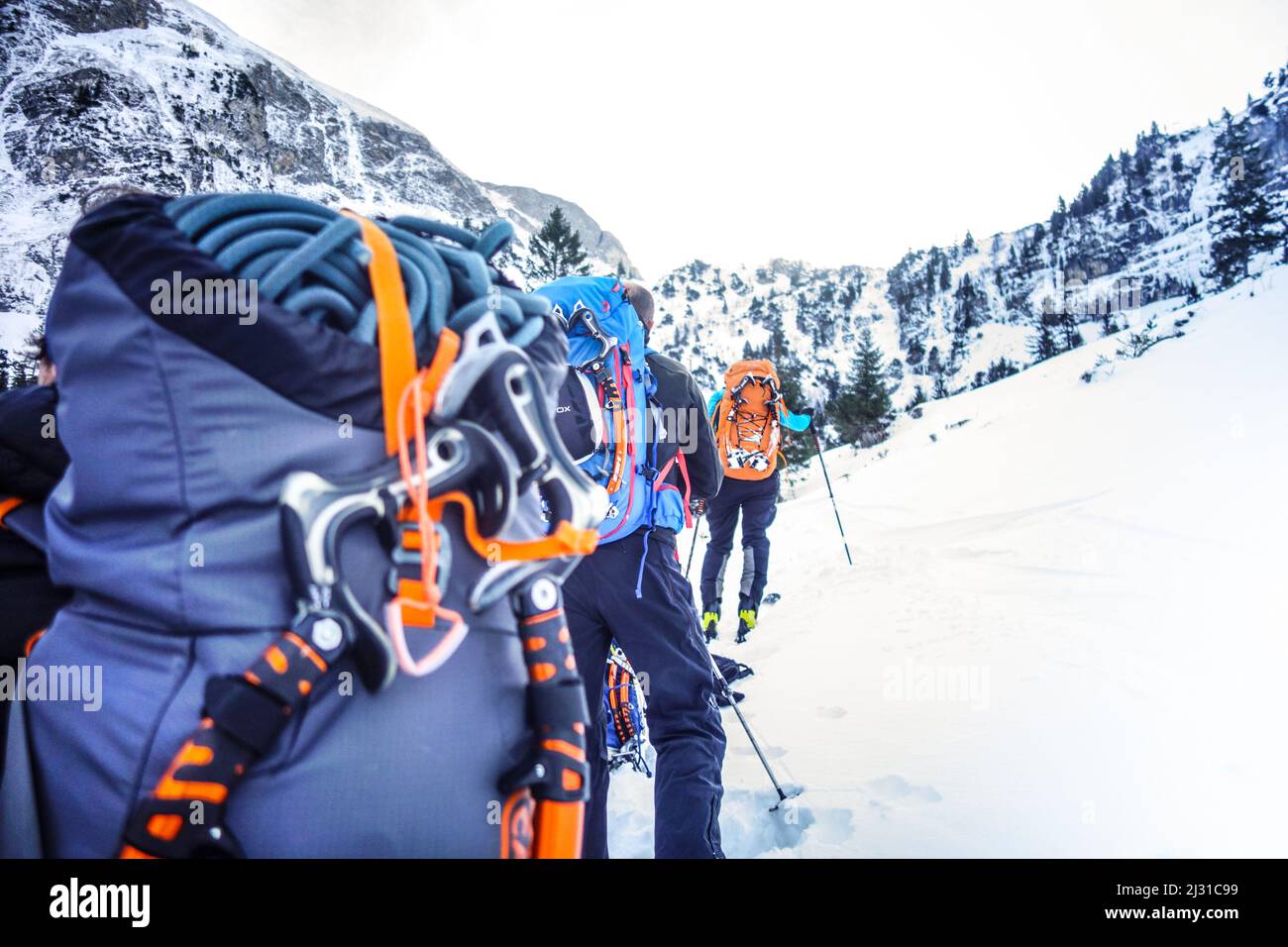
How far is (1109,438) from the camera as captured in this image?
727 centimetres

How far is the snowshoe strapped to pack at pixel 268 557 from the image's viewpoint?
78 cm

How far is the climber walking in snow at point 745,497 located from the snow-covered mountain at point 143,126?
27.3 metres

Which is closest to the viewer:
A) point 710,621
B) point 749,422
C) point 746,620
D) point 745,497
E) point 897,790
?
point 897,790

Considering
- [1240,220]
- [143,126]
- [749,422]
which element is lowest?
[749,422]

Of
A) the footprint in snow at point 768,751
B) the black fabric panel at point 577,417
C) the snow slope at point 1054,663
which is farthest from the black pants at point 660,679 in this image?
the footprint in snow at point 768,751

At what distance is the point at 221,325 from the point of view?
32.0 inches

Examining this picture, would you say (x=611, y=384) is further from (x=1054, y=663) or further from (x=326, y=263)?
(x=1054, y=663)

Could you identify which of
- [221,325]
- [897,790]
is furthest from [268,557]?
[897,790]

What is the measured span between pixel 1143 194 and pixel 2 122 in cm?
7614

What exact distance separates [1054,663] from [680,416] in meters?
2.64

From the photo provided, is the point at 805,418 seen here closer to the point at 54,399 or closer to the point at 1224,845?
the point at 1224,845

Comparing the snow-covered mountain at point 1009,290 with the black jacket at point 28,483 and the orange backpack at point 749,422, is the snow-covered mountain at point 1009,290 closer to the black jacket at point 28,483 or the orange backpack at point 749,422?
the orange backpack at point 749,422

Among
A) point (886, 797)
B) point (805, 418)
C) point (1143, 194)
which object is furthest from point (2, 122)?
point (1143, 194)

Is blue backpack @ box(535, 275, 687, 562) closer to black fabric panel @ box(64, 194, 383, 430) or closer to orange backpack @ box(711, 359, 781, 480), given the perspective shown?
black fabric panel @ box(64, 194, 383, 430)
